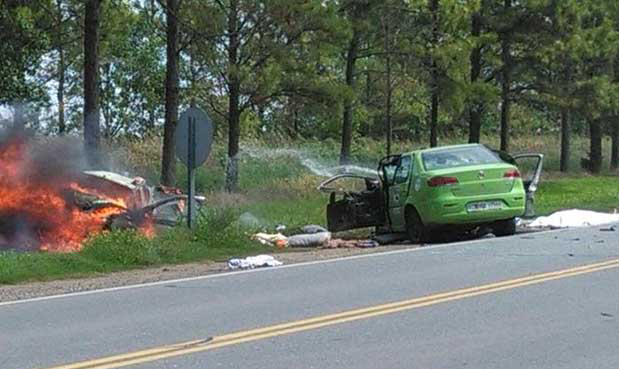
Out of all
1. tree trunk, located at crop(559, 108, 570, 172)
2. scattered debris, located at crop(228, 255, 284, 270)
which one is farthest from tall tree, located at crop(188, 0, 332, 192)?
tree trunk, located at crop(559, 108, 570, 172)

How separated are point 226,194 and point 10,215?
919 centimetres

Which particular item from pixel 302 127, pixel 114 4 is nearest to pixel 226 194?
pixel 114 4

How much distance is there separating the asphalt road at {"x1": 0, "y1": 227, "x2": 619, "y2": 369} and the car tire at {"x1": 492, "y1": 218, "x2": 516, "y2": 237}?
376 cm

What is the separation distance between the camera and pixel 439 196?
16500mm

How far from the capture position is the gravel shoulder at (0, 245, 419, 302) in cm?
1186

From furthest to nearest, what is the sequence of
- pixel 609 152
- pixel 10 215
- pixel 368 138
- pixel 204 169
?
pixel 609 152 < pixel 368 138 < pixel 204 169 < pixel 10 215

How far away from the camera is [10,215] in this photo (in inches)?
621

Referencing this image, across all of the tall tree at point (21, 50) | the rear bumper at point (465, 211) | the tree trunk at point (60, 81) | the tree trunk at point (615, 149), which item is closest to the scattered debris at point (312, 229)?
the rear bumper at point (465, 211)

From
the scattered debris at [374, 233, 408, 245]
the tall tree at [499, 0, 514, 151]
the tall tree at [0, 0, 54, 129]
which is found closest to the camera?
the scattered debris at [374, 233, 408, 245]

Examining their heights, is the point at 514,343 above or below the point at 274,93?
below

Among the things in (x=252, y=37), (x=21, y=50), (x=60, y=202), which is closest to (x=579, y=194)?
(x=252, y=37)

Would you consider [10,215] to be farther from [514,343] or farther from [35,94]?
[35,94]

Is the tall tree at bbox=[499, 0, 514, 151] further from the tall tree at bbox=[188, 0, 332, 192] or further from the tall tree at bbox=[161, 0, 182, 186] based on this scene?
the tall tree at bbox=[161, 0, 182, 186]

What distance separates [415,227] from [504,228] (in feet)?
5.44
